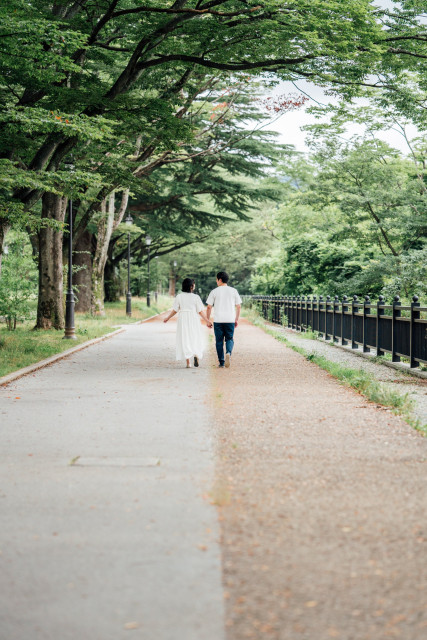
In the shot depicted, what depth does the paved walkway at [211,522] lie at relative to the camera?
3.54 m

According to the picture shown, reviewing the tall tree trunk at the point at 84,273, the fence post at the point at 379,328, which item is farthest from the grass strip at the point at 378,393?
the tall tree trunk at the point at 84,273

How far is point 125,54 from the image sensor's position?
19578 mm

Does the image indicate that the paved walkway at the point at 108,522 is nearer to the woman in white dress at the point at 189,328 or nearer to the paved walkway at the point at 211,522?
the paved walkway at the point at 211,522

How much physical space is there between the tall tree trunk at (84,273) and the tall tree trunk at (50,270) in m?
13.5

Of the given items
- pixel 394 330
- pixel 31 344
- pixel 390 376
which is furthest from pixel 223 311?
pixel 31 344

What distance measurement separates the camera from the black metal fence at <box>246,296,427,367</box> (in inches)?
572

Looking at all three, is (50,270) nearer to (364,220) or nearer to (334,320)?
(334,320)

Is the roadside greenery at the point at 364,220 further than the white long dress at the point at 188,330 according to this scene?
Yes

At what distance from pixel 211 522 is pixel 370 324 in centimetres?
1386

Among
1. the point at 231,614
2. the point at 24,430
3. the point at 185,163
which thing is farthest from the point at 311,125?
the point at 231,614

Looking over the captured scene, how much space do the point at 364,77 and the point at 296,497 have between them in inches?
555

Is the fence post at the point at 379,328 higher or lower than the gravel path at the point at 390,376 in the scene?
higher

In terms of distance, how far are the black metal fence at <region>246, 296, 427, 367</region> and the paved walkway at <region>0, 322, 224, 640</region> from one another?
5.87 metres

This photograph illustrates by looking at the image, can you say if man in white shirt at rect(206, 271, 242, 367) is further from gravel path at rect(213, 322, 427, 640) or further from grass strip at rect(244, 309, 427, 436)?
gravel path at rect(213, 322, 427, 640)
